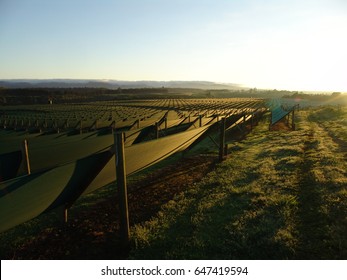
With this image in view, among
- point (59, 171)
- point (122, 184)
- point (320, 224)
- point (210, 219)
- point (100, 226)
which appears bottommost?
point (100, 226)

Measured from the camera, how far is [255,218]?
5551mm

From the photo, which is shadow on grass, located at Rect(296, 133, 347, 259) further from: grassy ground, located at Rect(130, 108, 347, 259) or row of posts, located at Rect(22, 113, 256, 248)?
row of posts, located at Rect(22, 113, 256, 248)

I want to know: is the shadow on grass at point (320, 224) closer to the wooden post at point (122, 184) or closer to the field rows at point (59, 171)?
the wooden post at point (122, 184)

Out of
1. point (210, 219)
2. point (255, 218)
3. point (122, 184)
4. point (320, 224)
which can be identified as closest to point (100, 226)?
point (122, 184)

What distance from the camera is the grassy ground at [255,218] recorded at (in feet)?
14.6

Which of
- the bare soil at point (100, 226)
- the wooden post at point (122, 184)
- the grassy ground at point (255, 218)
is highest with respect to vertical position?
the wooden post at point (122, 184)

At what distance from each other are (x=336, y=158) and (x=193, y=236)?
8.15 m

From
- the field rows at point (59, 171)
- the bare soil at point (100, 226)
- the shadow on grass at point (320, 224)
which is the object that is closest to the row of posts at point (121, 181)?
the field rows at point (59, 171)

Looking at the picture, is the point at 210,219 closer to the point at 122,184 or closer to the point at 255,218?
the point at 255,218

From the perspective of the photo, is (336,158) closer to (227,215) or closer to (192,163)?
(192,163)

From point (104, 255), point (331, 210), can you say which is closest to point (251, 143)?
point (331, 210)

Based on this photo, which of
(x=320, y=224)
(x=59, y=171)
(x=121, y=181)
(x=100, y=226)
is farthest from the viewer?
(x=100, y=226)

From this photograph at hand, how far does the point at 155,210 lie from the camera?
6.22m

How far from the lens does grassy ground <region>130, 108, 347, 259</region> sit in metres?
4.45
